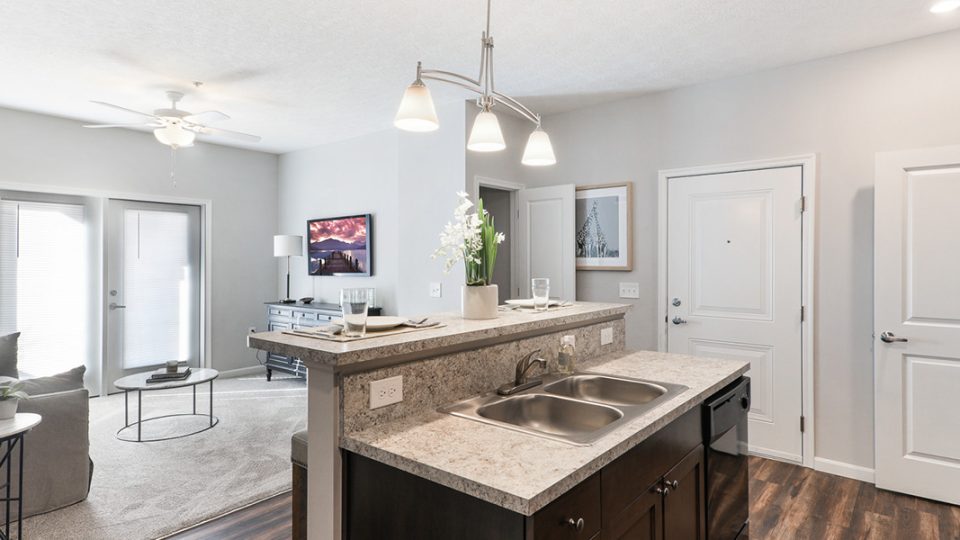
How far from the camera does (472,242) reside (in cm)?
195

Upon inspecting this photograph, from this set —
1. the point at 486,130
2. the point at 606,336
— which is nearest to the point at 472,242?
the point at 486,130

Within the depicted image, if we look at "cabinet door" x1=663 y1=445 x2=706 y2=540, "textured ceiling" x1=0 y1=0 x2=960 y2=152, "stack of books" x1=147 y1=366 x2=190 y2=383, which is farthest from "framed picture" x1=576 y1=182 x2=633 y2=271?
"stack of books" x1=147 y1=366 x2=190 y2=383

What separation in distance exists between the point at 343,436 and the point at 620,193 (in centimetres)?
324

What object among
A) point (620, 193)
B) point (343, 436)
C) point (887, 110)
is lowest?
point (343, 436)

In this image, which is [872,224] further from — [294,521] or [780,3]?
[294,521]

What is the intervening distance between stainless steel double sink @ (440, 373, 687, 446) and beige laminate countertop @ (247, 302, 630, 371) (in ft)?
0.66

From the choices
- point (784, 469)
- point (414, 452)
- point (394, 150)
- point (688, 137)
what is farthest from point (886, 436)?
point (394, 150)

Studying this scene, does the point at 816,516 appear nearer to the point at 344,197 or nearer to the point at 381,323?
the point at 381,323

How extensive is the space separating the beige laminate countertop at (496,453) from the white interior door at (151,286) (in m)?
4.95

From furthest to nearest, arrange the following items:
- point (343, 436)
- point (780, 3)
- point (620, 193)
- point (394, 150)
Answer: point (394, 150) < point (620, 193) < point (780, 3) < point (343, 436)

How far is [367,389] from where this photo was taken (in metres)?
1.45

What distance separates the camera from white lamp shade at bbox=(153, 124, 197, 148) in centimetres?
385

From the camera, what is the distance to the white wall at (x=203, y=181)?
4.57m

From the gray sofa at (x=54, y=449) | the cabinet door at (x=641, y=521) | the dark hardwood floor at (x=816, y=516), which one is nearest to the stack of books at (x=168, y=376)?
the gray sofa at (x=54, y=449)
